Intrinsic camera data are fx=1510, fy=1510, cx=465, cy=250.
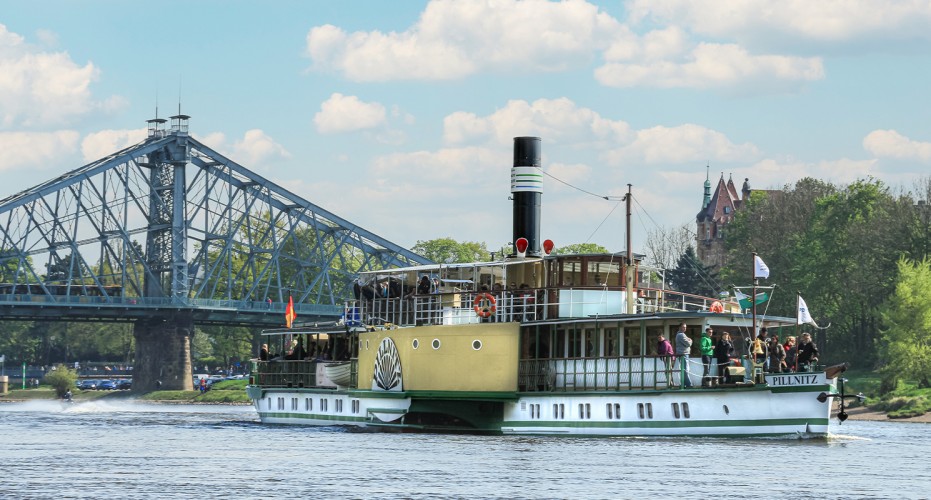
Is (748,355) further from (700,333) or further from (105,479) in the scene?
(105,479)

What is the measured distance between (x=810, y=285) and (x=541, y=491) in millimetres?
84485

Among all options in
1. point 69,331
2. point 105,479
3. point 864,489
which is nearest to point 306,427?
point 105,479

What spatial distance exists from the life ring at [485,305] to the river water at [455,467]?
14.2 feet

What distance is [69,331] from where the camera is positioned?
6688 inches

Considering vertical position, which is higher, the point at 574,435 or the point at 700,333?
the point at 700,333

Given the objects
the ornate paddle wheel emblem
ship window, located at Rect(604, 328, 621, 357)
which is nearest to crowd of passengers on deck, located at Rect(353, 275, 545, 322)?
the ornate paddle wheel emblem

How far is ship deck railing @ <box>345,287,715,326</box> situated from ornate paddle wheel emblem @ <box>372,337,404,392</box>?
1068 millimetres

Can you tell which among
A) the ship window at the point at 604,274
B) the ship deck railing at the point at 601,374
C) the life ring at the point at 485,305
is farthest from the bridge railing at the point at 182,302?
the ship deck railing at the point at 601,374

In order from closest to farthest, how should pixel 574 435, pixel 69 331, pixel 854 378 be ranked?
pixel 574 435
pixel 854 378
pixel 69 331

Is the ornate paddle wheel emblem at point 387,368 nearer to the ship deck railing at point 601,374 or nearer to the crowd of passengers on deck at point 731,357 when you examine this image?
the ship deck railing at point 601,374

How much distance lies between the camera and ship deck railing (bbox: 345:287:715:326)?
2023 inches

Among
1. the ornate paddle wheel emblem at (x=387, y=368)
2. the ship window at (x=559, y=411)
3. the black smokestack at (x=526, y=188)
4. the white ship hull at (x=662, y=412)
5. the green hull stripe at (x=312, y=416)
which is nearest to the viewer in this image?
the white ship hull at (x=662, y=412)

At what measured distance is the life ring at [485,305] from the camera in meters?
52.1

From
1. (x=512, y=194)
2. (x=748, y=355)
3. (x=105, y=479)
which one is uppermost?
(x=512, y=194)
